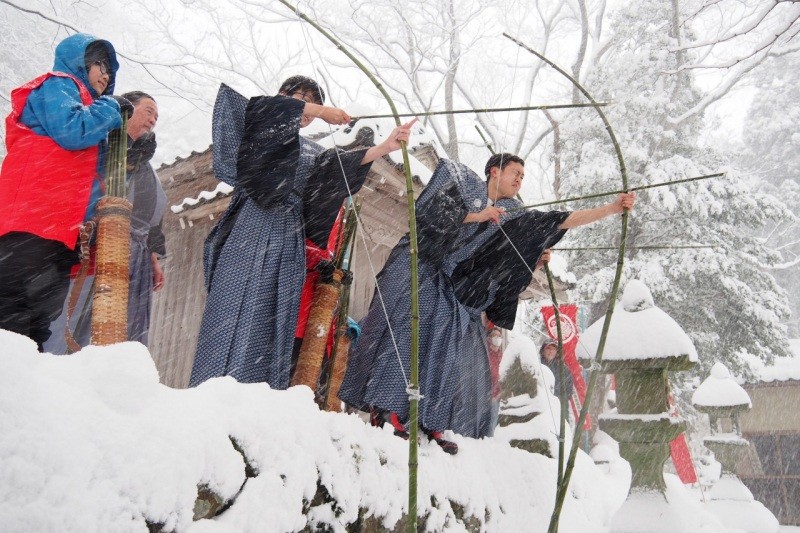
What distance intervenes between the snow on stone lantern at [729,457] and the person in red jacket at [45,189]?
7.28 m

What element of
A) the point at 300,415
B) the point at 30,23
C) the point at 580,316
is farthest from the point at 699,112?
the point at 30,23

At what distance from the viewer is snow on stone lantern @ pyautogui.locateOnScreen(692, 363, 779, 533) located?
6305 millimetres

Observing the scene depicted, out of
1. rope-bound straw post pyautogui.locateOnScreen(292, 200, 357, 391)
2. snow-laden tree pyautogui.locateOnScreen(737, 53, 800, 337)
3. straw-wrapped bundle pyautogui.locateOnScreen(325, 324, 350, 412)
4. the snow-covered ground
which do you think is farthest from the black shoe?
snow-laden tree pyautogui.locateOnScreen(737, 53, 800, 337)

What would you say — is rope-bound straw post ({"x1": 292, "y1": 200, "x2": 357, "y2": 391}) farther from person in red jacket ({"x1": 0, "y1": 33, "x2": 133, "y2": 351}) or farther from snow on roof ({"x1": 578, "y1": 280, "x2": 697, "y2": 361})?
snow on roof ({"x1": 578, "y1": 280, "x2": 697, "y2": 361})

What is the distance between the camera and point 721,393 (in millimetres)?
7941

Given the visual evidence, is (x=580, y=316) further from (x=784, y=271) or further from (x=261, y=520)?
(x=784, y=271)

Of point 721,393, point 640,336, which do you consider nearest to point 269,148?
point 640,336

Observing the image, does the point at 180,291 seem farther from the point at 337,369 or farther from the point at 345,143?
the point at 337,369

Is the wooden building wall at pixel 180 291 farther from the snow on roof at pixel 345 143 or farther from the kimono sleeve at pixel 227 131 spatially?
the kimono sleeve at pixel 227 131

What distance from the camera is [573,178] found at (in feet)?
44.5

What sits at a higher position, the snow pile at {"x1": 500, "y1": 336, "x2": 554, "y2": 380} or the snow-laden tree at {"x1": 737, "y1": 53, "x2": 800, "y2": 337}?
the snow-laden tree at {"x1": 737, "y1": 53, "x2": 800, "y2": 337}

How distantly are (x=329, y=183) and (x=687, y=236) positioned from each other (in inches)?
483

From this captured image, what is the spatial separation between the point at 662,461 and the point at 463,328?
180 centimetres

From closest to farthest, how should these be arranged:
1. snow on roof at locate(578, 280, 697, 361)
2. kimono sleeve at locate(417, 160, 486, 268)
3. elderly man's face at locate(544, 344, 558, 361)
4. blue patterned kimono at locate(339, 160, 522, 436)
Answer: blue patterned kimono at locate(339, 160, 522, 436)
kimono sleeve at locate(417, 160, 486, 268)
snow on roof at locate(578, 280, 697, 361)
elderly man's face at locate(544, 344, 558, 361)
